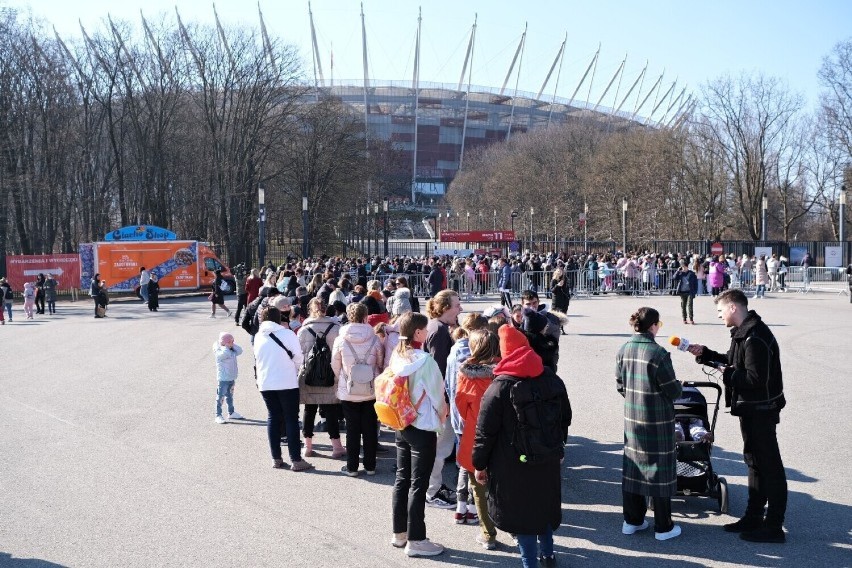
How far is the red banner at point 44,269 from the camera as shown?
36.8m

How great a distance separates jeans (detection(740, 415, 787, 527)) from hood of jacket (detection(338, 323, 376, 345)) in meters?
3.40

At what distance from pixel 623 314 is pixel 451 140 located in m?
98.0

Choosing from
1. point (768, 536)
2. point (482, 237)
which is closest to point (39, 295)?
point (482, 237)

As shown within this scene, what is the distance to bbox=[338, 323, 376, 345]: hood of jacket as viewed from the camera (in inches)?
303

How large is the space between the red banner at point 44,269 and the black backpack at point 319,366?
107 ft

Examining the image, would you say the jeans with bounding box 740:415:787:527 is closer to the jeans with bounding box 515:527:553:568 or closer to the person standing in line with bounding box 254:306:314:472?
the jeans with bounding box 515:527:553:568

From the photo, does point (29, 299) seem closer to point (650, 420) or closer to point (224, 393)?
point (224, 393)

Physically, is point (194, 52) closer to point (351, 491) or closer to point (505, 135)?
point (351, 491)

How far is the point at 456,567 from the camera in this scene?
571cm

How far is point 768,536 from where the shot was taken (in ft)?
19.8

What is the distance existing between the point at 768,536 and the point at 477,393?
243cm

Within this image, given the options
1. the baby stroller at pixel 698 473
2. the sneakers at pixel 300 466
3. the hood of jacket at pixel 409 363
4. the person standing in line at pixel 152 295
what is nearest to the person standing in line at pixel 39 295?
the person standing in line at pixel 152 295

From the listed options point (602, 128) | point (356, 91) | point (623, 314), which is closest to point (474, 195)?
point (602, 128)

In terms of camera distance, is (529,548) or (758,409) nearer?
(529,548)
